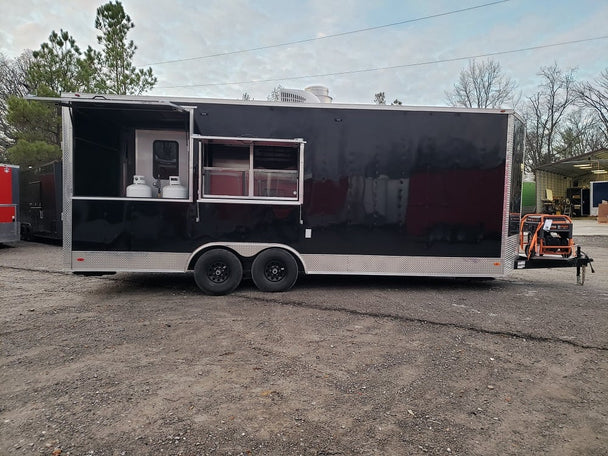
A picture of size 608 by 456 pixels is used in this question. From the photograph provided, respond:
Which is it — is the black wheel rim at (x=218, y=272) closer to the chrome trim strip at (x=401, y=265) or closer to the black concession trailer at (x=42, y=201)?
the chrome trim strip at (x=401, y=265)

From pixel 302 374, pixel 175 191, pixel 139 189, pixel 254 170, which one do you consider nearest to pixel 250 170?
pixel 254 170

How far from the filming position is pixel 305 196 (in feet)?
20.5

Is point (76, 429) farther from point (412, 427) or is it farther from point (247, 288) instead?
point (247, 288)

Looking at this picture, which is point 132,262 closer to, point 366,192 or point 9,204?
point 366,192

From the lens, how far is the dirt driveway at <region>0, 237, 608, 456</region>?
256 centimetres

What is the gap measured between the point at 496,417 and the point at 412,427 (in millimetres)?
662

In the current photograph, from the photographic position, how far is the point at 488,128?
20.8 feet

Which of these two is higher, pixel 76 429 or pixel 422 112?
pixel 422 112

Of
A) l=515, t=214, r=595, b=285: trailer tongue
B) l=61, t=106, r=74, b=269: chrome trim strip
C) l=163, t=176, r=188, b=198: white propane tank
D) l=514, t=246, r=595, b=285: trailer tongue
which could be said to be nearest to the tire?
l=163, t=176, r=188, b=198: white propane tank

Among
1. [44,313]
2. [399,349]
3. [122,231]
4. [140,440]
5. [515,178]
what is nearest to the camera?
[140,440]

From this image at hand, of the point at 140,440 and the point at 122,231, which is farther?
the point at 122,231

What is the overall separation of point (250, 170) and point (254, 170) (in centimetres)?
6

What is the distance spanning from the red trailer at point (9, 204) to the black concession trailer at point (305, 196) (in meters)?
7.92

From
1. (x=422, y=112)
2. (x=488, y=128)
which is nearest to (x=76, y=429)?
(x=422, y=112)
